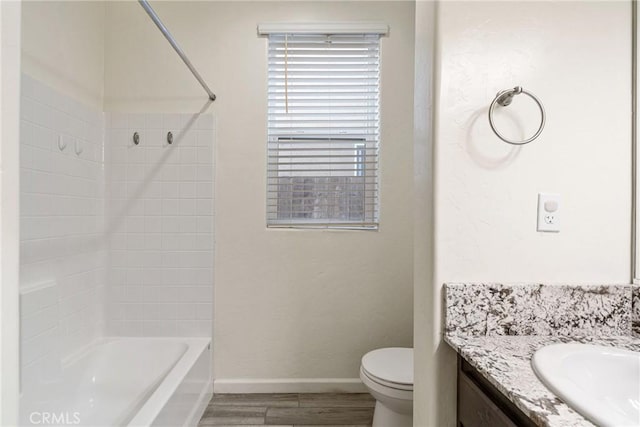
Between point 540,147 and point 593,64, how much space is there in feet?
0.97

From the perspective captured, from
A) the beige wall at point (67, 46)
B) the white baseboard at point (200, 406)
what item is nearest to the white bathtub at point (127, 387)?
the white baseboard at point (200, 406)

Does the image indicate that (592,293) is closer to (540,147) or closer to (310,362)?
(540,147)

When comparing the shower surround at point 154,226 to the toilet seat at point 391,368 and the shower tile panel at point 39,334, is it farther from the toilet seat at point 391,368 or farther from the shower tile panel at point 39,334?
the toilet seat at point 391,368

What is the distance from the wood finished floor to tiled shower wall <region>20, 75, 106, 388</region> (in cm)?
87

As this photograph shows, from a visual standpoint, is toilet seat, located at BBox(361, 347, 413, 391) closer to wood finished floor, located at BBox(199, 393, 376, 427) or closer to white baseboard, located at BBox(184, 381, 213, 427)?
wood finished floor, located at BBox(199, 393, 376, 427)

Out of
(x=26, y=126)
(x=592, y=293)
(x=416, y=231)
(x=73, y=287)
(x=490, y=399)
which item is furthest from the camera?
(x=73, y=287)

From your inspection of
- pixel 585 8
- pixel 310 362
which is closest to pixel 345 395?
pixel 310 362

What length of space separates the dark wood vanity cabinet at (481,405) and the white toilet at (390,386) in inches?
20.8

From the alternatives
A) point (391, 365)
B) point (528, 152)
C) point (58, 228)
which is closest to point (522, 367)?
point (528, 152)

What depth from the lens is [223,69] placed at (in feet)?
6.68

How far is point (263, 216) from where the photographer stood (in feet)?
6.74

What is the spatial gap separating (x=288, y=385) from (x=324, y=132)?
1630mm

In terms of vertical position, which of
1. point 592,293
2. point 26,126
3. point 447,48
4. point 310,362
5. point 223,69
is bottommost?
point 310,362

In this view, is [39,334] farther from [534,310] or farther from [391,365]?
[534,310]
